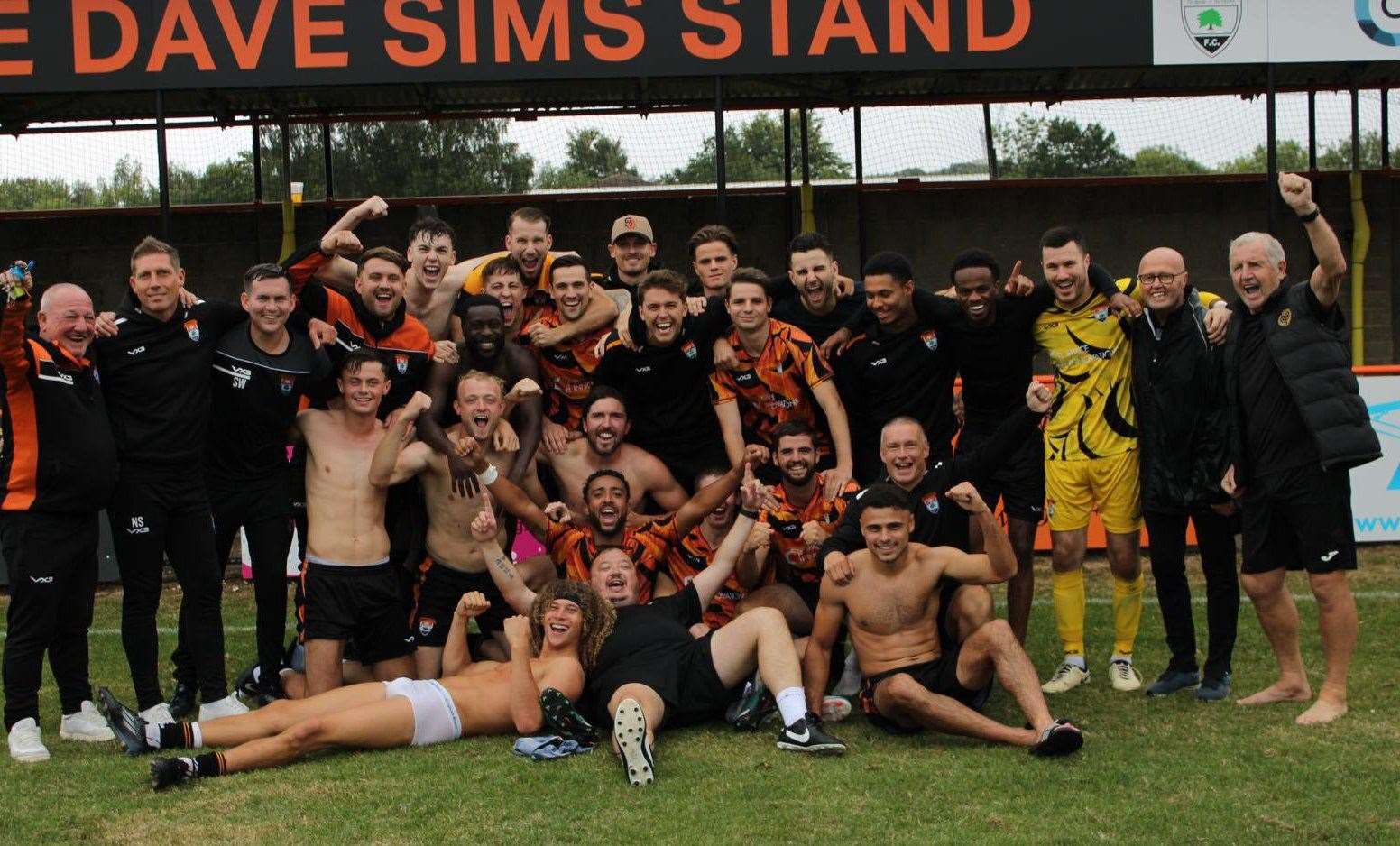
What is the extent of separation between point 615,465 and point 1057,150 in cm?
1000

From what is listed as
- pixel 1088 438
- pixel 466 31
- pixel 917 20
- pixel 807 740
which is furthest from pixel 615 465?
pixel 917 20

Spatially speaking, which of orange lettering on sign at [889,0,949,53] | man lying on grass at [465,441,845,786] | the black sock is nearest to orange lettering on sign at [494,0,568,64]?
orange lettering on sign at [889,0,949,53]

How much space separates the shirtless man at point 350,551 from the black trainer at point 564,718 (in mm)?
1342

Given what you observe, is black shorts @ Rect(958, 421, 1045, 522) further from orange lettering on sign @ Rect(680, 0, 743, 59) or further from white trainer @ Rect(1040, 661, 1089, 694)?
orange lettering on sign @ Rect(680, 0, 743, 59)

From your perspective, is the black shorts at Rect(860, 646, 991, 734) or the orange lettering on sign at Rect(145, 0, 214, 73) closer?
the black shorts at Rect(860, 646, 991, 734)

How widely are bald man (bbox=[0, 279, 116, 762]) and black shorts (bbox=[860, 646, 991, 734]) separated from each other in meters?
3.53

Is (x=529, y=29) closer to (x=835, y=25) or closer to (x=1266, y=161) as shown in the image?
(x=835, y=25)

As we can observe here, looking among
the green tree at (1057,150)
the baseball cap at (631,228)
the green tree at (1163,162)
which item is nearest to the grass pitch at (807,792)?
the baseball cap at (631,228)

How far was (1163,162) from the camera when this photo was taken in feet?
53.0

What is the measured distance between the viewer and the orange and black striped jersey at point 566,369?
7824 millimetres

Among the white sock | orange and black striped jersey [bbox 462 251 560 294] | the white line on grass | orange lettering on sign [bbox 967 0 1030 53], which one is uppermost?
orange lettering on sign [bbox 967 0 1030 53]

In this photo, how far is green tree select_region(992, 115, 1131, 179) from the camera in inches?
613

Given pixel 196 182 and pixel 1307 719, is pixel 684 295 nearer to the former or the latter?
pixel 1307 719

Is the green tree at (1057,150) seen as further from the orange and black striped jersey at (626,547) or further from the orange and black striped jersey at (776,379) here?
the orange and black striped jersey at (626,547)
